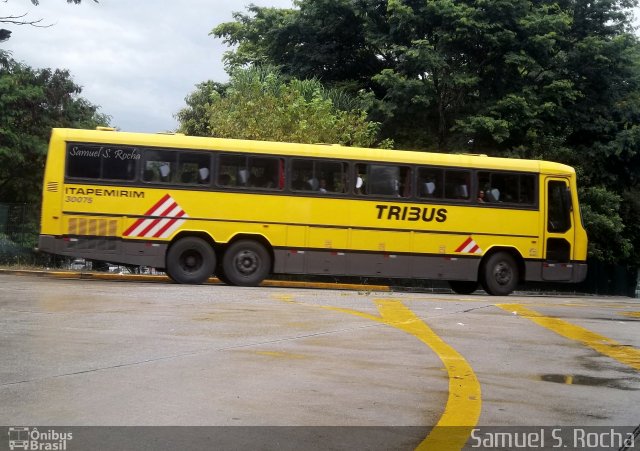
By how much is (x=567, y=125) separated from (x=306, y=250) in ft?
47.6

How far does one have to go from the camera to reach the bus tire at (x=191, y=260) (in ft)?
55.7

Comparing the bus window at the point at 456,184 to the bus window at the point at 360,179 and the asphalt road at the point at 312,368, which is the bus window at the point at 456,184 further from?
the asphalt road at the point at 312,368

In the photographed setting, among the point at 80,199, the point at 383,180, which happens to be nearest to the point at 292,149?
the point at 383,180

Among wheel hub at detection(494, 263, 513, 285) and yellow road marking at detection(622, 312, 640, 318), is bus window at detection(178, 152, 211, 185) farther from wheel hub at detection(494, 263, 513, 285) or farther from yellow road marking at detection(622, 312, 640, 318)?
yellow road marking at detection(622, 312, 640, 318)

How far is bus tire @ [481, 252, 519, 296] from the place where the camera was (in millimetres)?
18344

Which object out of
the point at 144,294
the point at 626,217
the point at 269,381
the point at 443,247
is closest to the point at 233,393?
the point at 269,381

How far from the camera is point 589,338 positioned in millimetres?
9570

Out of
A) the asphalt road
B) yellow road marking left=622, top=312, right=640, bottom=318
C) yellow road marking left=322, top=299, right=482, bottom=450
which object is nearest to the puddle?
the asphalt road

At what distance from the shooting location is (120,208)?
16828mm

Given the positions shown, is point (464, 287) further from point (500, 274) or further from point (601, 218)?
point (601, 218)

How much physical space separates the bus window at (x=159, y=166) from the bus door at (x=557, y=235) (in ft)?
28.9

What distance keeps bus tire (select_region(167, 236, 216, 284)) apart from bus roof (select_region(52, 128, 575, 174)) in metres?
2.12

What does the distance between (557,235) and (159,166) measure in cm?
937

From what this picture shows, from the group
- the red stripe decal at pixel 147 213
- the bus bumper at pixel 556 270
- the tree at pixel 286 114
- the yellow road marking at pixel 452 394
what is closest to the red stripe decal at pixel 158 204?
the red stripe decal at pixel 147 213
